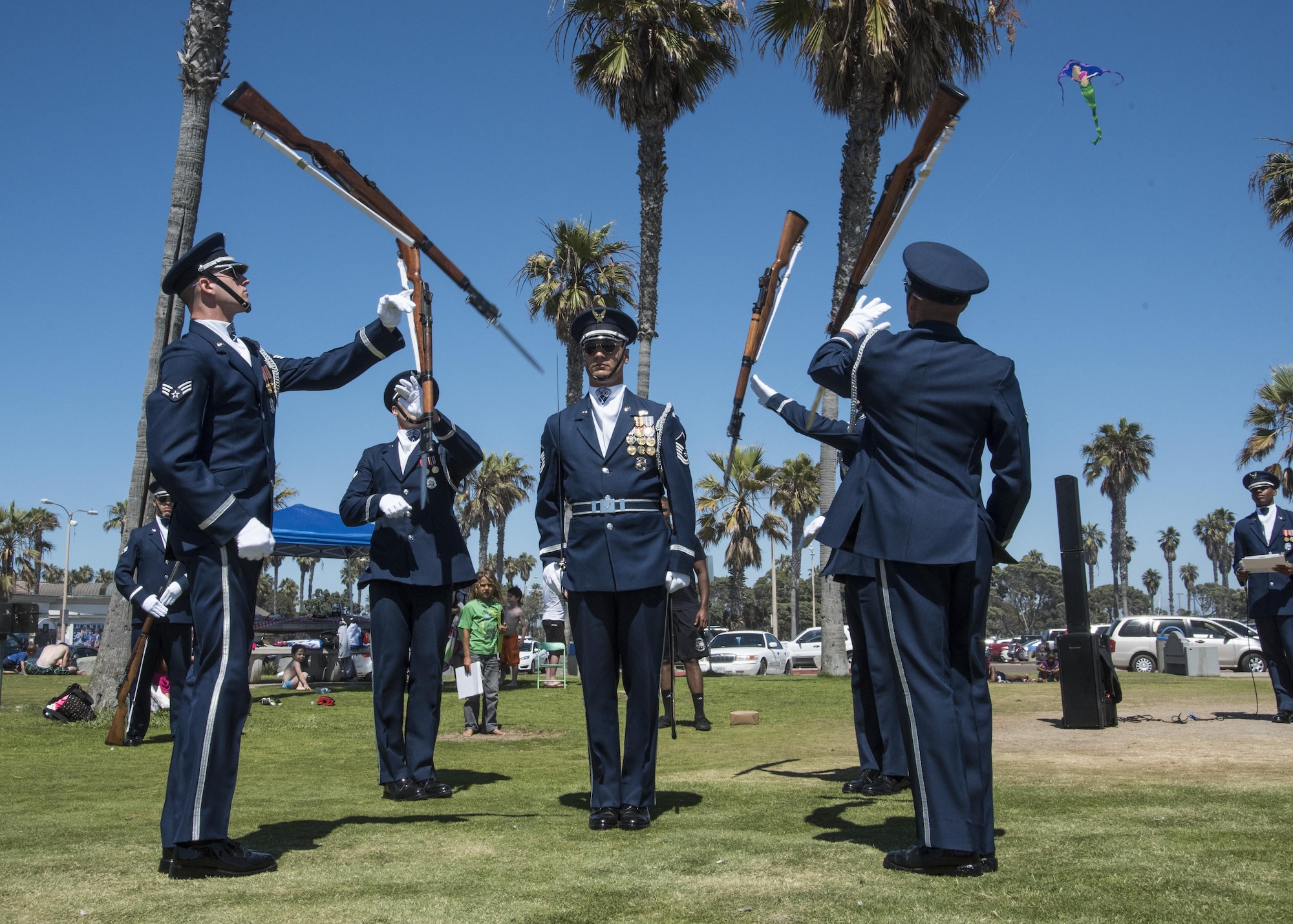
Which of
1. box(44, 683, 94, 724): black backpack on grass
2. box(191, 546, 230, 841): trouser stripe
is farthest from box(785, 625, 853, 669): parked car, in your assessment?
box(191, 546, 230, 841): trouser stripe

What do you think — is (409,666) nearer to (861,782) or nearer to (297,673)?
(861,782)

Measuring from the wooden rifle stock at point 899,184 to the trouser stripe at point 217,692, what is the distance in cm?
265

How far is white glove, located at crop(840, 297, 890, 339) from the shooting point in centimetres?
416

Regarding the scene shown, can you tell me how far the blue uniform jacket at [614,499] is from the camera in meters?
4.75

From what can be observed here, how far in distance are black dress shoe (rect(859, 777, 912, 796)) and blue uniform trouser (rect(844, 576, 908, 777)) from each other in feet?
0.09

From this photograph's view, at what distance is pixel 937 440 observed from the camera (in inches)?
148

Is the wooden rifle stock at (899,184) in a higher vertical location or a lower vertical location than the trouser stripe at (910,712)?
higher

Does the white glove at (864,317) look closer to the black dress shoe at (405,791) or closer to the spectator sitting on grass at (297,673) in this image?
the black dress shoe at (405,791)

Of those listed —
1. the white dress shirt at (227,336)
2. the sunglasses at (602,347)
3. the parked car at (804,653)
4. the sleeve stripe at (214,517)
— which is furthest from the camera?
the parked car at (804,653)

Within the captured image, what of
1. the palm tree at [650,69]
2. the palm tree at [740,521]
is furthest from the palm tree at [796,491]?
the palm tree at [650,69]

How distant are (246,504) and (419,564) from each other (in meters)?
1.73

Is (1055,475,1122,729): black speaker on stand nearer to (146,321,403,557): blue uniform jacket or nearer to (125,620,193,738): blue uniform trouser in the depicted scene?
(146,321,403,557): blue uniform jacket

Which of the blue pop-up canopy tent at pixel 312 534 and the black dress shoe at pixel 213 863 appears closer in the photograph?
the black dress shoe at pixel 213 863

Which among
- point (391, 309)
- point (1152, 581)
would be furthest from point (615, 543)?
point (1152, 581)
